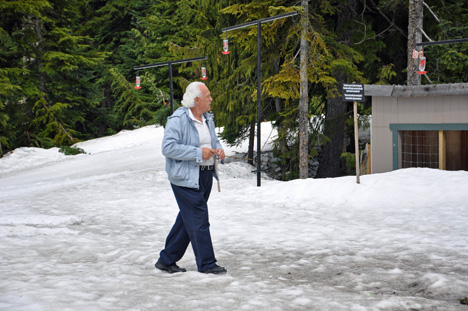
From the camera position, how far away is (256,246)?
25.0 feet

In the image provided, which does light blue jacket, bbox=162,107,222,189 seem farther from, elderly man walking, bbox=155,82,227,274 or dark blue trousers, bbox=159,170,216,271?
dark blue trousers, bbox=159,170,216,271

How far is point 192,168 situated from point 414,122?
10283mm

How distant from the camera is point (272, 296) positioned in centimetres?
489

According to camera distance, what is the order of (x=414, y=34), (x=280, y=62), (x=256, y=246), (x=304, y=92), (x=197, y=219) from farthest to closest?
(x=280, y=62)
(x=304, y=92)
(x=414, y=34)
(x=256, y=246)
(x=197, y=219)

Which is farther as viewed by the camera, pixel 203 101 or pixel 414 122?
pixel 414 122

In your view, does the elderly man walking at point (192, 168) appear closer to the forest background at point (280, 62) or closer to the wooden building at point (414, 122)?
the wooden building at point (414, 122)

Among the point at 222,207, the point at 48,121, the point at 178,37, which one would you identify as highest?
the point at 178,37

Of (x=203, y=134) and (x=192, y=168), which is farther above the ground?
(x=203, y=134)

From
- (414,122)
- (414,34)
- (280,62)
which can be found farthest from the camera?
(280,62)

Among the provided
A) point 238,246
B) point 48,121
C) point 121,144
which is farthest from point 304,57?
point 48,121

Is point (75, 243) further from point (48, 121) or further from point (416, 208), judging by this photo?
point (48, 121)

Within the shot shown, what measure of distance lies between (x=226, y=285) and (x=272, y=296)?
59 centimetres

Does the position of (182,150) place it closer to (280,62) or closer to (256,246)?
(256,246)

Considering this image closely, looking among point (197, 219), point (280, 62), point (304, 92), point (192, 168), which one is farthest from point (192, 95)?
point (280, 62)
